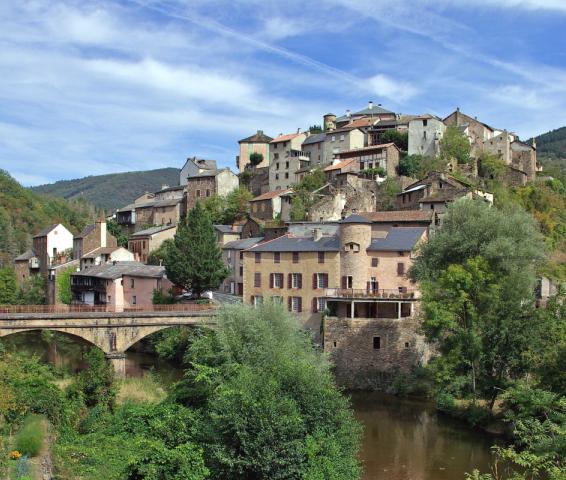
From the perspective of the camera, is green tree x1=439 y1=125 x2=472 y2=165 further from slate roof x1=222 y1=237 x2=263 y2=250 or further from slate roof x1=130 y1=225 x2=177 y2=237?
slate roof x1=130 y1=225 x2=177 y2=237

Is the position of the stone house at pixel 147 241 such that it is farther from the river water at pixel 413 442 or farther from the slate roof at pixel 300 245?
the river water at pixel 413 442

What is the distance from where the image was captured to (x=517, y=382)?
112 feet

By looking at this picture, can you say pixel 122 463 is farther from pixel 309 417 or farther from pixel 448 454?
pixel 448 454

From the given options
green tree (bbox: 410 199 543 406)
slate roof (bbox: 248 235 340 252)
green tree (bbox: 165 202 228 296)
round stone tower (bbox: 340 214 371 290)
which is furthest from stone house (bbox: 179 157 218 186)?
green tree (bbox: 410 199 543 406)

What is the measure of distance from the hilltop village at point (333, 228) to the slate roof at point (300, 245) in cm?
17

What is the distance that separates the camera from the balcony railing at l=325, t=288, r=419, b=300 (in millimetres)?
45812

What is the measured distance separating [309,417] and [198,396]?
26.2 ft

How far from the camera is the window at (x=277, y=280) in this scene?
2031 inches

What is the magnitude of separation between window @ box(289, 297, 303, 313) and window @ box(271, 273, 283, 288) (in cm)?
156

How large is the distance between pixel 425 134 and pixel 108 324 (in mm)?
46079

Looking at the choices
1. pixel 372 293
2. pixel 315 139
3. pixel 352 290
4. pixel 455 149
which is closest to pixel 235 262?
pixel 352 290

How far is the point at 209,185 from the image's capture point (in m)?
86.1

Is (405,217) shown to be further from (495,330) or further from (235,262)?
(495,330)

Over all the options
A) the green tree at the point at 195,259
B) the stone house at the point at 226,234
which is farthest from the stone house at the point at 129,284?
the stone house at the point at 226,234
